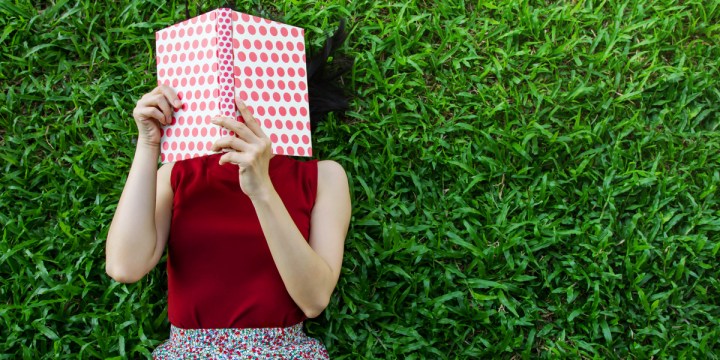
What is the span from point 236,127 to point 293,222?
0.39 m

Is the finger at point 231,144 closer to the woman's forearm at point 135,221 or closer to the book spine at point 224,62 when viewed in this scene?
the book spine at point 224,62

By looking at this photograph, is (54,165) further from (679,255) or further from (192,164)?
(679,255)

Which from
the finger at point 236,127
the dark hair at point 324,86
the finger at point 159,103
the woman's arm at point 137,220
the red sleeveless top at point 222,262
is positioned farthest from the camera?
the dark hair at point 324,86

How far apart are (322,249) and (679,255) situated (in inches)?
57.3

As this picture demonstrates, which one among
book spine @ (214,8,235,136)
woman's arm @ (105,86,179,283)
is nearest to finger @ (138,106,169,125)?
woman's arm @ (105,86,179,283)

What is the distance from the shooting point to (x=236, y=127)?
147 cm

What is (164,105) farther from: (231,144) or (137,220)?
(137,220)

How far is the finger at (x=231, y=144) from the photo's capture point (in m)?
1.47

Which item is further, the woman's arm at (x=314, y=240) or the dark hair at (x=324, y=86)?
the dark hair at (x=324, y=86)

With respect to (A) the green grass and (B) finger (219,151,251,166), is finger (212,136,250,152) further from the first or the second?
(A) the green grass

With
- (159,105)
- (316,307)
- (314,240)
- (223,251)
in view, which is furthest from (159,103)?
(316,307)

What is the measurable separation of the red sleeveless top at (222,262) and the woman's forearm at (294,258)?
146mm

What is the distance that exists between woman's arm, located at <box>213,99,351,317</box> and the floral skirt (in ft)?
0.51

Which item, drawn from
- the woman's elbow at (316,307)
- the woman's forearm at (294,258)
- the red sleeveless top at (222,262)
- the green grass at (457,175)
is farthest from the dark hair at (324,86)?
the woman's elbow at (316,307)
